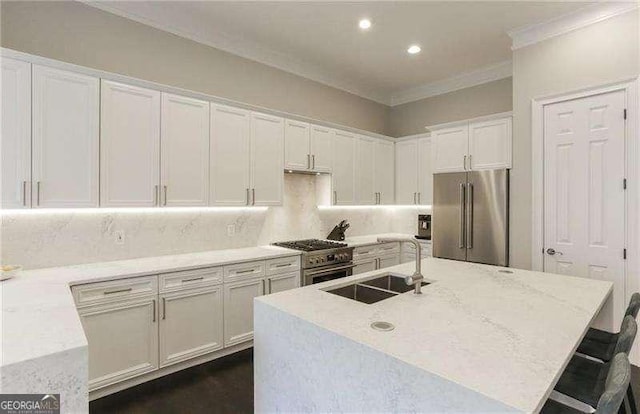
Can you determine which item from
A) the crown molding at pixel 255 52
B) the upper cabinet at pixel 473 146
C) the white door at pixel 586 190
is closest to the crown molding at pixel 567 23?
the white door at pixel 586 190

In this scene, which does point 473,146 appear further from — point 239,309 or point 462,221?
point 239,309

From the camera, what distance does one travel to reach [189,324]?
2.91m

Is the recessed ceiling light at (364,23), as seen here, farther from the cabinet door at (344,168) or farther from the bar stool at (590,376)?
the bar stool at (590,376)

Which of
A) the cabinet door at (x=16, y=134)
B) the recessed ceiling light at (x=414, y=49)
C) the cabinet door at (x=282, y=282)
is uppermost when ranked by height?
the recessed ceiling light at (x=414, y=49)

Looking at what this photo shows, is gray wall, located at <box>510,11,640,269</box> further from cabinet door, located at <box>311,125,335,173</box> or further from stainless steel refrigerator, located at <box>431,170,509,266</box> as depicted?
cabinet door, located at <box>311,125,335,173</box>

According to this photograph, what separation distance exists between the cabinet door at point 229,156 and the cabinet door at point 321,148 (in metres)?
0.91

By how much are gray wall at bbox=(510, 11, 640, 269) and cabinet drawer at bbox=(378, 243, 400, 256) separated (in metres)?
1.58

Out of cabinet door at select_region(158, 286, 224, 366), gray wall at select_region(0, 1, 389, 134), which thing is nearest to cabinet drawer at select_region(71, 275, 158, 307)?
cabinet door at select_region(158, 286, 224, 366)

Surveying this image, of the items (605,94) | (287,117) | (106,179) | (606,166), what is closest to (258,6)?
(287,117)

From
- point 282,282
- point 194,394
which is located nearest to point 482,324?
point 194,394

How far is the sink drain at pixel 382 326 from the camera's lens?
1459mm

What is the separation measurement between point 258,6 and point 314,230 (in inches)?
106

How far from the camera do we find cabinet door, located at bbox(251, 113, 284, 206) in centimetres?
367

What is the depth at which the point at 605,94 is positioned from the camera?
3.08m
